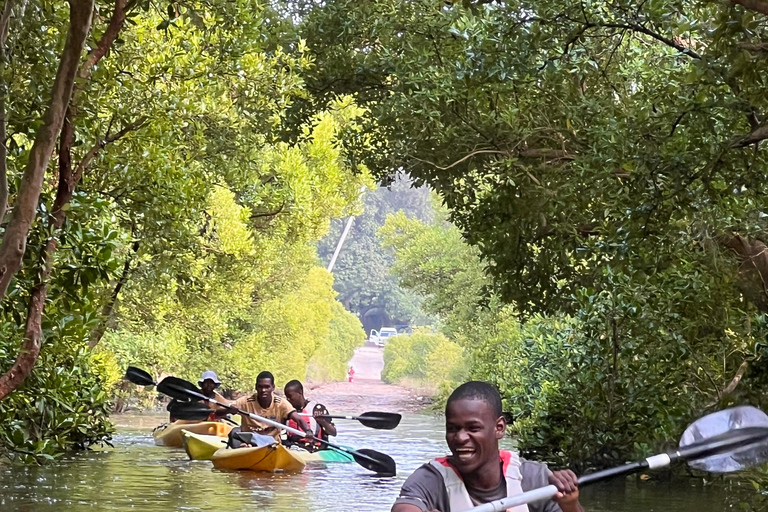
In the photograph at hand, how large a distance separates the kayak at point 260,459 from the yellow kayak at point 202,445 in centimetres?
95

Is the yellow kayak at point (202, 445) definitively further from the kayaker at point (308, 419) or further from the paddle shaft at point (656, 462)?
the paddle shaft at point (656, 462)

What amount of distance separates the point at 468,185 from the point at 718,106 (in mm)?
6093

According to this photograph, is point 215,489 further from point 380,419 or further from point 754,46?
point 754,46

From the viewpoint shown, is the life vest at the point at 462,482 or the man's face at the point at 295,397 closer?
the life vest at the point at 462,482

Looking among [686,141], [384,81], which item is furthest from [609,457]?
[686,141]

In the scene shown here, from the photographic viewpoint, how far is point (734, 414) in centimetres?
472

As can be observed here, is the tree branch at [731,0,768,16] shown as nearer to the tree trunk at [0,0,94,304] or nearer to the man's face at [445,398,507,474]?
the man's face at [445,398,507,474]

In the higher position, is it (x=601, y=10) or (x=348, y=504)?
(x=601, y=10)

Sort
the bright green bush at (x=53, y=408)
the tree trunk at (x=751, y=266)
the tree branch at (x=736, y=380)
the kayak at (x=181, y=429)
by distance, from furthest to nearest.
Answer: the kayak at (x=181, y=429), the tree branch at (x=736, y=380), the tree trunk at (x=751, y=266), the bright green bush at (x=53, y=408)

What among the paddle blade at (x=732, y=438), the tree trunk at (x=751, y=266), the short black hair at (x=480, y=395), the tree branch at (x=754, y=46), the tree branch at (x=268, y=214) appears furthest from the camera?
the tree branch at (x=268, y=214)

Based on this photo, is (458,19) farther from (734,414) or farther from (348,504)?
(734,414)

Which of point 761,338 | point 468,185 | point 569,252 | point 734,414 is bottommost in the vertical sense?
point 734,414

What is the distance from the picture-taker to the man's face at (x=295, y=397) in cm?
1593

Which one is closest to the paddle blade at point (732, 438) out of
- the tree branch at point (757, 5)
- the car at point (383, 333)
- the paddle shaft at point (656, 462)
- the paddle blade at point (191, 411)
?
the paddle shaft at point (656, 462)
